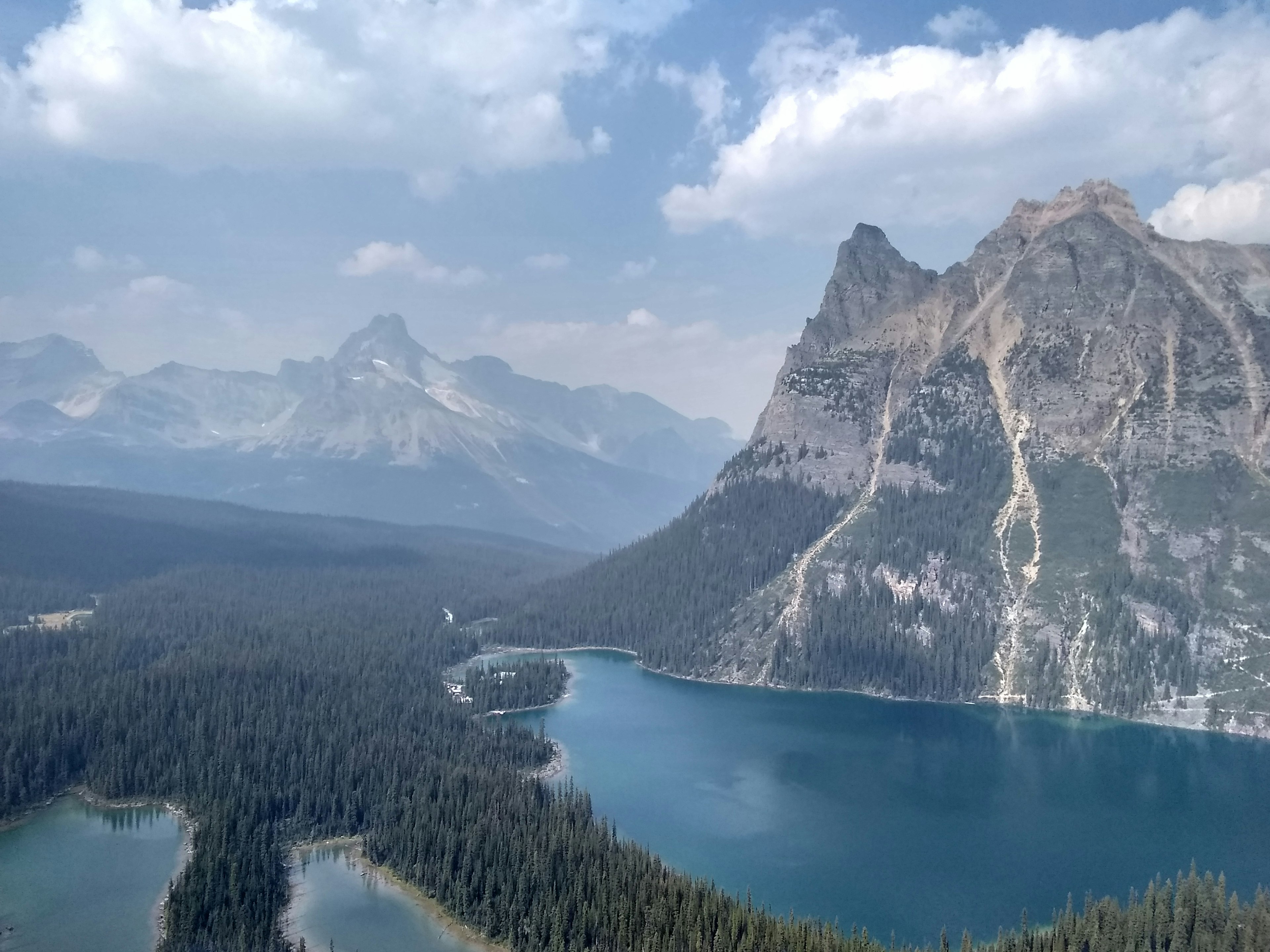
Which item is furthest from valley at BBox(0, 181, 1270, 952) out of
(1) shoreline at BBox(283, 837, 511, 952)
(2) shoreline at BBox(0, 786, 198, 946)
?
(2) shoreline at BBox(0, 786, 198, 946)

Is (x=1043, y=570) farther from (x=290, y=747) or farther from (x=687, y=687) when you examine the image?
(x=290, y=747)

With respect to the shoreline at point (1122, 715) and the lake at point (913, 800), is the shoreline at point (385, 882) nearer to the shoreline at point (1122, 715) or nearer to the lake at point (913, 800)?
the lake at point (913, 800)

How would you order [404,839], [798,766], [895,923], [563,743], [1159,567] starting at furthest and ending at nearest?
[1159,567], [563,743], [798,766], [404,839], [895,923]

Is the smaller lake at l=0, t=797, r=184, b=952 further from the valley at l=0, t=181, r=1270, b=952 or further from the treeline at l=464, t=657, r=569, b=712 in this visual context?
the treeline at l=464, t=657, r=569, b=712

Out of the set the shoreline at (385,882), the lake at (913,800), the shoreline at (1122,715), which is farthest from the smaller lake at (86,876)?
the shoreline at (1122,715)

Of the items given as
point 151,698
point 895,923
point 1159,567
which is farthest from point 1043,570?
point 151,698

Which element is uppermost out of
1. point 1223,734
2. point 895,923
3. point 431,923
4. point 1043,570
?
point 1043,570

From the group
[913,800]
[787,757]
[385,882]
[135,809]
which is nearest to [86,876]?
[135,809]
